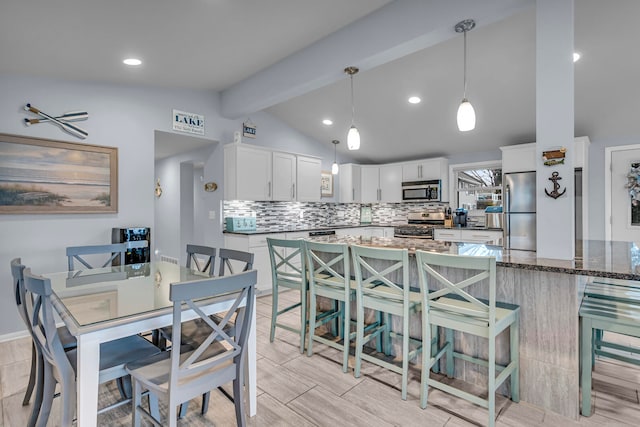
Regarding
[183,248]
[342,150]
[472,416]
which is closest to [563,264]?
[472,416]

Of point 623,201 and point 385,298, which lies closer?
point 385,298

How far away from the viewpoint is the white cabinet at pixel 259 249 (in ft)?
14.9

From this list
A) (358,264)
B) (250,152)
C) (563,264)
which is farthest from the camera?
(250,152)

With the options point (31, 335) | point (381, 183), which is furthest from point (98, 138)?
point (381, 183)

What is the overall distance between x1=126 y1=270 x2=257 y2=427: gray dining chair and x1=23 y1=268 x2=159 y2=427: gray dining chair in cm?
11

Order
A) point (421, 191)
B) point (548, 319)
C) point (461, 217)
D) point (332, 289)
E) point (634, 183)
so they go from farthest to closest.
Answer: point (421, 191), point (461, 217), point (634, 183), point (332, 289), point (548, 319)

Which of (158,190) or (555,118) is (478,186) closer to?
(555,118)

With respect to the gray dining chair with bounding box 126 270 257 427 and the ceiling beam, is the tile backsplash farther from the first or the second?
the gray dining chair with bounding box 126 270 257 427

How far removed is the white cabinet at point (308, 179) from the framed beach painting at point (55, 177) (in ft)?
8.69

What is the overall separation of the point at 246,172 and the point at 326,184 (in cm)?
196

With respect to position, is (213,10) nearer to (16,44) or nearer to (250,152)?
(16,44)

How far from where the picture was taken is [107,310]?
5.30ft

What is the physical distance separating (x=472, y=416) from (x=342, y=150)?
5259 millimetres

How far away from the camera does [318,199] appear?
19.0 feet
